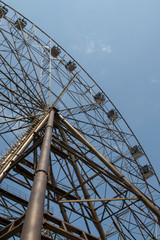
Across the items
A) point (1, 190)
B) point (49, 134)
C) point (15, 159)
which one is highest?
point (49, 134)

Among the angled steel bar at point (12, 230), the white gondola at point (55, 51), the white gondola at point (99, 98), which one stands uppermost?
the white gondola at point (55, 51)

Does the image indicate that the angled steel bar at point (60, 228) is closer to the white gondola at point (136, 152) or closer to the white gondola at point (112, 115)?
the white gondola at point (136, 152)

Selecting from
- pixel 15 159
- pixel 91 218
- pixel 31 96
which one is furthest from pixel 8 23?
pixel 91 218

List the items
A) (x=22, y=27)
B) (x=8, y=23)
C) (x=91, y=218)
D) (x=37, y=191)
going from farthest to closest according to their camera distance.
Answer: (x=22, y=27) < (x=8, y=23) < (x=91, y=218) < (x=37, y=191)

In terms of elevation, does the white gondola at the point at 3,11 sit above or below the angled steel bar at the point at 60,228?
above

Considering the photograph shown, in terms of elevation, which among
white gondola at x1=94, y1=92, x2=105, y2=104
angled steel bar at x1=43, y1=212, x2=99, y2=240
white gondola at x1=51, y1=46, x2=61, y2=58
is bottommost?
angled steel bar at x1=43, y1=212, x2=99, y2=240

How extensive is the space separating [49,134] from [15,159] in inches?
114

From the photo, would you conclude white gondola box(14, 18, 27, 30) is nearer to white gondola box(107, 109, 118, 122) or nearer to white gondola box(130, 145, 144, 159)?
white gondola box(107, 109, 118, 122)

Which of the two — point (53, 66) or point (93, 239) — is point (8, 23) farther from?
point (93, 239)

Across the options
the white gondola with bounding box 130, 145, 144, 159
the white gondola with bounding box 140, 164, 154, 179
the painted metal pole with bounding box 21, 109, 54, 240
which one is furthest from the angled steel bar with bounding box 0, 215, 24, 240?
the white gondola with bounding box 130, 145, 144, 159

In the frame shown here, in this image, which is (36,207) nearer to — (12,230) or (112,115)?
(12,230)

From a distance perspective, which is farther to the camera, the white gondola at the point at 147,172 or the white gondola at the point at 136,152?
the white gondola at the point at 136,152

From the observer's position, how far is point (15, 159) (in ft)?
46.4

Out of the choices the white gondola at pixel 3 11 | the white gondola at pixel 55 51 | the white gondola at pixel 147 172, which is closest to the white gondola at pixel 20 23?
the white gondola at pixel 3 11
